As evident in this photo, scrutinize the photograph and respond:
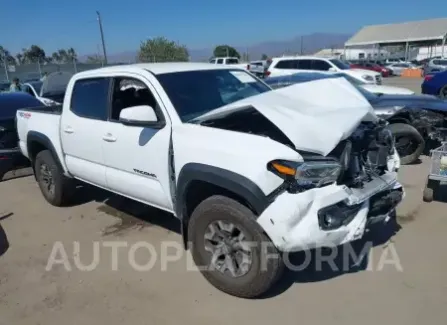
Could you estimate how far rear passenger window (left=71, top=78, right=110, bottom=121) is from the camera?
4.44 m

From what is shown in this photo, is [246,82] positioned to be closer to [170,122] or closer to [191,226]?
[170,122]

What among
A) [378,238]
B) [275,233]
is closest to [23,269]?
[275,233]

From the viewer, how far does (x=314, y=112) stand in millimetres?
3295

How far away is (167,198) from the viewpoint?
3.72m

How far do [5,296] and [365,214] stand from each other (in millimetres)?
3087

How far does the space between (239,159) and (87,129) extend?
90.6 inches

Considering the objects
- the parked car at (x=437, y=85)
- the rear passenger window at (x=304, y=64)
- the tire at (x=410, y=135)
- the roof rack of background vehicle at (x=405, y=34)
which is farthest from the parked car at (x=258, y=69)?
the roof rack of background vehicle at (x=405, y=34)

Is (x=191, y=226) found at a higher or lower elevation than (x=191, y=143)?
lower

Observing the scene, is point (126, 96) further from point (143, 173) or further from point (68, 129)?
point (143, 173)

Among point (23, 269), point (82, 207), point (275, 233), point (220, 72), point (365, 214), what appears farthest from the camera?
point (82, 207)

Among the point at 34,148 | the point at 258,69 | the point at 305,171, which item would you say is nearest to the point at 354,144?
the point at 305,171

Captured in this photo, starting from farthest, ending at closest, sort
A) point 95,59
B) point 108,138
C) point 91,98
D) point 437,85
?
point 95,59 < point 437,85 < point 91,98 < point 108,138

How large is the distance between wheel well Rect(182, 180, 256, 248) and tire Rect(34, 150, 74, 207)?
2.47 meters

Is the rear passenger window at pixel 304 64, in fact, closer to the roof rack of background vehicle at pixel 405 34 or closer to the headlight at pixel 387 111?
the headlight at pixel 387 111
